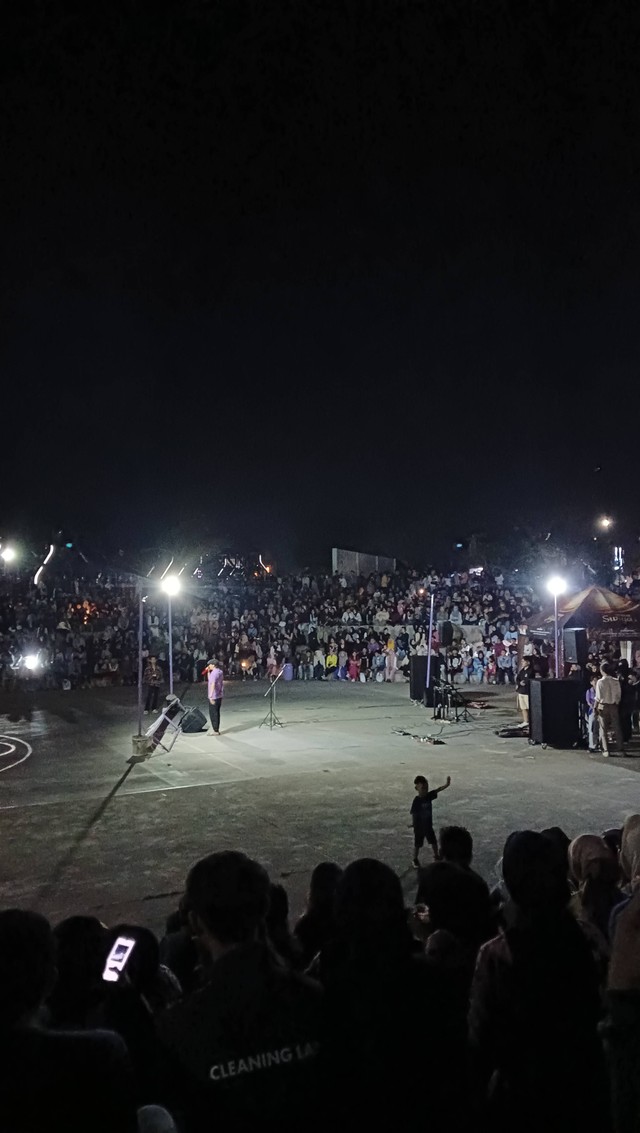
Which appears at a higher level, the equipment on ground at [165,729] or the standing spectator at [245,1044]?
the standing spectator at [245,1044]

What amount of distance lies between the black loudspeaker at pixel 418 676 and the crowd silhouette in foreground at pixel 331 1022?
1875 cm

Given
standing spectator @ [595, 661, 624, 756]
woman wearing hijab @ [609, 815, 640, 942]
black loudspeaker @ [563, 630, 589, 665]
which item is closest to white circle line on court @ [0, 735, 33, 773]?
standing spectator @ [595, 661, 624, 756]

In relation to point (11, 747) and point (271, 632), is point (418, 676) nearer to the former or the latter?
point (11, 747)

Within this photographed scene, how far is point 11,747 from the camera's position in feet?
51.1

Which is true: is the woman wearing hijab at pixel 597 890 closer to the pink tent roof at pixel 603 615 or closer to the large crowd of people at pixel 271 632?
the pink tent roof at pixel 603 615

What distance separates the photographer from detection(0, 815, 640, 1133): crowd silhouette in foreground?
1929 mm

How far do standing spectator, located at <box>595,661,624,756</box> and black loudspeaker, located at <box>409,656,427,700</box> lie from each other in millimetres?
8223

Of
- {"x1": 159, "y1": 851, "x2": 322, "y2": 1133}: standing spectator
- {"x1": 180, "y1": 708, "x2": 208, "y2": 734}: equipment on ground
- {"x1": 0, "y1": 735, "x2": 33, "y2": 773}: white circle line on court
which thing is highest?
{"x1": 159, "y1": 851, "x2": 322, "y2": 1133}: standing spectator

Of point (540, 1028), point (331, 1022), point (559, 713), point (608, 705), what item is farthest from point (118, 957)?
point (559, 713)

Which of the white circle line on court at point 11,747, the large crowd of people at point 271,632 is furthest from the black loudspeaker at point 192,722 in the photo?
the large crowd of people at point 271,632

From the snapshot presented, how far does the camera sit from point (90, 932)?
2.70 meters

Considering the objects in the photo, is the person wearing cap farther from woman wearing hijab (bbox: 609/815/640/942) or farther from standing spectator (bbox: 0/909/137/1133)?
standing spectator (bbox: 0/909/137/1133)

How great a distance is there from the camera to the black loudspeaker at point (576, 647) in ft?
50.6

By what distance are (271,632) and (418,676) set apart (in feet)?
37.6
